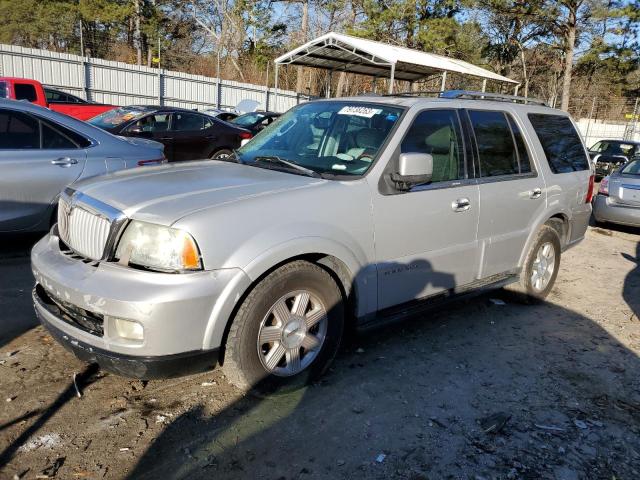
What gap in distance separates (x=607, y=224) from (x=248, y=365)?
9.42m

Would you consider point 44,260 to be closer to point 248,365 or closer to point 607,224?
point 248,365

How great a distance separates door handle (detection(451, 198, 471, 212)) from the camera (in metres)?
3.98

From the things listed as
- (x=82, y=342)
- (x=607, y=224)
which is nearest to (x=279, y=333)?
(x=82, y=342)

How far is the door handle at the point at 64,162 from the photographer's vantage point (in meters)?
5.45

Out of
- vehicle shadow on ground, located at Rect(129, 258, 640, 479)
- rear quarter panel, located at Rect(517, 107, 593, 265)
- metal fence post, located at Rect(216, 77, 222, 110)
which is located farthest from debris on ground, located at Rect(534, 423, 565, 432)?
metal fence post, located at Rect(216, 77, 222, 110)

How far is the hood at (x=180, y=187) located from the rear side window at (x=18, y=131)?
2399 mm

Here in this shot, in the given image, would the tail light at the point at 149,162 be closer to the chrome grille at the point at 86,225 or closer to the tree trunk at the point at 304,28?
the chrome grille at the point at 86,225

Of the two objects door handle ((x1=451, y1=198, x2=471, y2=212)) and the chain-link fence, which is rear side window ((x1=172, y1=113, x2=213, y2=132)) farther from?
the chain-link fence

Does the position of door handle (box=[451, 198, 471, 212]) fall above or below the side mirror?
below

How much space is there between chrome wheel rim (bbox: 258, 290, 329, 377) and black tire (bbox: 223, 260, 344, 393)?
3cm

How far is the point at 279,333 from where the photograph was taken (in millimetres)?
3148

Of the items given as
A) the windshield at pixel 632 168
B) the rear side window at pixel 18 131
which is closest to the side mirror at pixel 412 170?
the rear side window at pixel 18 131

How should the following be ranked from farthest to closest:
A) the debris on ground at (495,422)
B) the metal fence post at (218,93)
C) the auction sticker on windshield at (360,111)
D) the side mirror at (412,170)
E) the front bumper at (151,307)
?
the metal fence post at (218,93) < the auction sticker on windshield at (360,111) < the side mirror at (412,170) < the debris on ground at (495,422) < the front bumper at (151,307)

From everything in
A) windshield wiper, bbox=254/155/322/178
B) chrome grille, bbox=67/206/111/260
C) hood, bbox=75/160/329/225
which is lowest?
chrome grille, bbox=67/206/111/260
